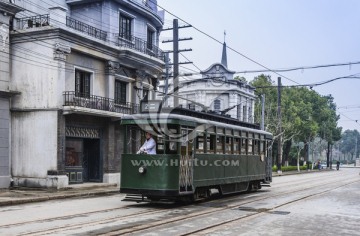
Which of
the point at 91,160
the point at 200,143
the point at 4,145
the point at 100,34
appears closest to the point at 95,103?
the point at 91,160

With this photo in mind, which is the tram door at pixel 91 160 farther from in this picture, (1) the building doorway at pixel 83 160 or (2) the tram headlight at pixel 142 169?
(2) the tram headlight at pixel 142 169

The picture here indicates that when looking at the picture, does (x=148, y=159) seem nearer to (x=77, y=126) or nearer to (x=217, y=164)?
(x=217, y=164)

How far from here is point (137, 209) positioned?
13.6m

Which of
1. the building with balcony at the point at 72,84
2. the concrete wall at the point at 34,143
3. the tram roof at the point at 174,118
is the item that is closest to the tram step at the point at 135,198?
the tram roof at the point at 174,118

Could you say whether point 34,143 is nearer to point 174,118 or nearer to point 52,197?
point 52,197

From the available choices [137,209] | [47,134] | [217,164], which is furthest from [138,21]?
[137,209]

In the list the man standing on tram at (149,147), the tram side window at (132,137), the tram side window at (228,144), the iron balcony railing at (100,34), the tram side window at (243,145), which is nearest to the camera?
the man standing on tram at (149,147)

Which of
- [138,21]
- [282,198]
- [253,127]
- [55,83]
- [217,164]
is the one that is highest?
[138,21]

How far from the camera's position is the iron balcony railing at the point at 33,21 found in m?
22.0

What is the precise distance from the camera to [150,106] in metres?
14.6

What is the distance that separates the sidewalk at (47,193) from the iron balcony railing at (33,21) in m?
7.76

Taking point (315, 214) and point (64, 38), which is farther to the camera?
point (64, 38)

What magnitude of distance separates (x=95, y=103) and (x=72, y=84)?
1531 millimetres

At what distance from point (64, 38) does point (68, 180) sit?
6.81m
